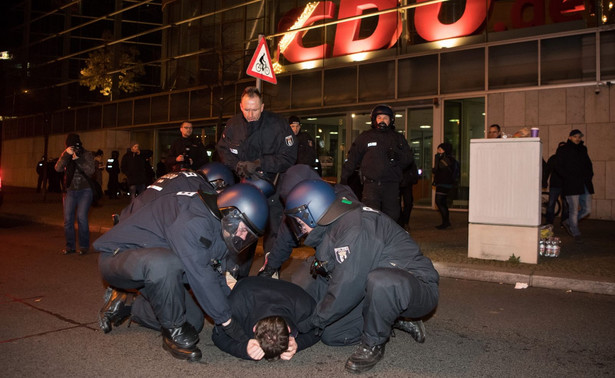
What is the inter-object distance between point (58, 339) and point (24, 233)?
8120 mm

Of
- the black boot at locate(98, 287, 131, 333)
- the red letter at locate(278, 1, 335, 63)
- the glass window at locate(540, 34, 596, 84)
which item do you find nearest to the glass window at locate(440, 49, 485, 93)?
the glass window at locate(540, 34, 596, 84)

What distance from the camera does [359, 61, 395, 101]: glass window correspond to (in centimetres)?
1614

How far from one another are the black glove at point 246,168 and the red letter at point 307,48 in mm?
13345

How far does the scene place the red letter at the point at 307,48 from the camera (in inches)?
715

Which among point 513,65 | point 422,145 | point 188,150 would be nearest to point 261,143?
point 188,150

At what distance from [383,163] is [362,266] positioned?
3.71 metres

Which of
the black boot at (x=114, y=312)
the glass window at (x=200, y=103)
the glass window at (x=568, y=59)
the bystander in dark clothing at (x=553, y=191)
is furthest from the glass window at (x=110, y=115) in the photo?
the black boot at (x=114, y=312)

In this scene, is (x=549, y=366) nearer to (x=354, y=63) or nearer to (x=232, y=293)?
(x=232, y=293)

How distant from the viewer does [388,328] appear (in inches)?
150

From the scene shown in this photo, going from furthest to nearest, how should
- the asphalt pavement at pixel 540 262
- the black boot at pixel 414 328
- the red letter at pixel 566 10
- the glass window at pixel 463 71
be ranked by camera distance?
1. the glass window at pixel 463 71
2. the red letter at pixel 566 10
3. the asphalt pavement at pixel 540 262
4. the black boot at pixel 414 328

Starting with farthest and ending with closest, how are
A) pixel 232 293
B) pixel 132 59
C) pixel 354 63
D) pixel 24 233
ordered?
1. pixel 132 59
2. pixel 354 63
3. pixel 24 233
4. pixel 232 293

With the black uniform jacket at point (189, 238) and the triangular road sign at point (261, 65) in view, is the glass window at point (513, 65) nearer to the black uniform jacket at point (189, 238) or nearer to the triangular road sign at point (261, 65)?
the triangular road sign at point (261, 65)

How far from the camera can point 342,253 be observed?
3.66 meters

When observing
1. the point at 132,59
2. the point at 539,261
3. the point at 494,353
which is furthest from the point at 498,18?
the point at 132,59
